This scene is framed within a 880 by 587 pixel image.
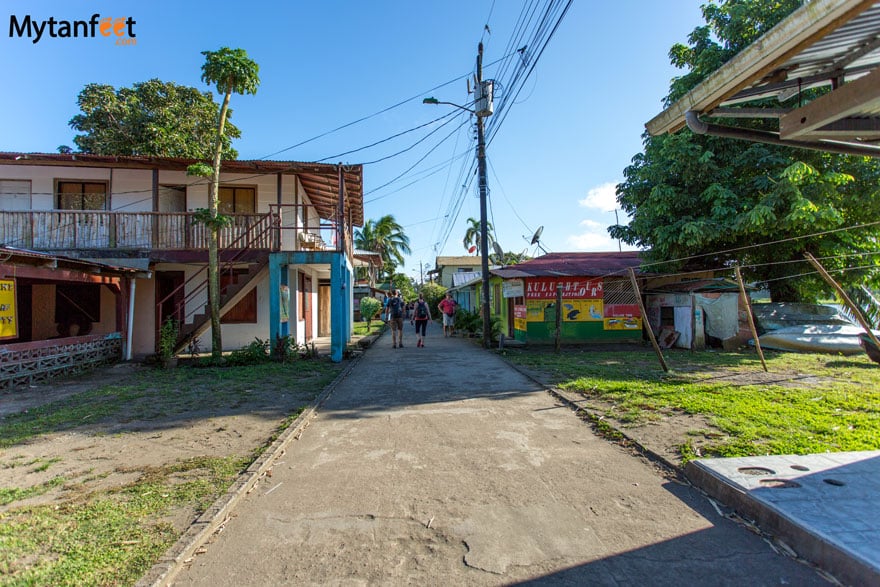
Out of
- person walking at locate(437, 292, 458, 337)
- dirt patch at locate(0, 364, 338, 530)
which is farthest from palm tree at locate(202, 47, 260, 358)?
person walking at locate(437, 292, 458, 337)

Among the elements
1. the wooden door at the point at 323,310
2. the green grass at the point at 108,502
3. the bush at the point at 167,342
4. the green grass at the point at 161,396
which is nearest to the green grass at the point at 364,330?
the wooden door at the point at 323,310

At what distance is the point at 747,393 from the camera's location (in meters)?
7.07

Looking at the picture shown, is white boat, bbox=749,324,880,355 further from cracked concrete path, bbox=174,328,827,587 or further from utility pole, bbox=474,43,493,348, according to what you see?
cracked concrete path, bbox=174,328,827,587

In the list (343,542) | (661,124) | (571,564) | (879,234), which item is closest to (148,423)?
(343,542)

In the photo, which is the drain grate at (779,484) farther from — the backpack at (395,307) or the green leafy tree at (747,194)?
the backpack at (395,307)

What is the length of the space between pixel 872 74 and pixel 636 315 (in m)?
12.9

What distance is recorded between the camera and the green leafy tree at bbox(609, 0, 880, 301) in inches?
428

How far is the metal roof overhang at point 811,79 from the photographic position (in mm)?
2543

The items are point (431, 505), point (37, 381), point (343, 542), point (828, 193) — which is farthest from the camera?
point (828, 193)

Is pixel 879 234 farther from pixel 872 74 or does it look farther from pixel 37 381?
pixel 37 381

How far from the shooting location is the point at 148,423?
6.04 m

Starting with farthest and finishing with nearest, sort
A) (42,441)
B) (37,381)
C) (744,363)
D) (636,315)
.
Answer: (636,315), (744,363), (37,381), (42,441)

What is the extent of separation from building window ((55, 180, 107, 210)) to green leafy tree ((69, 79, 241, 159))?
4.83m

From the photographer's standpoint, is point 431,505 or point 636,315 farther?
point 636,315
